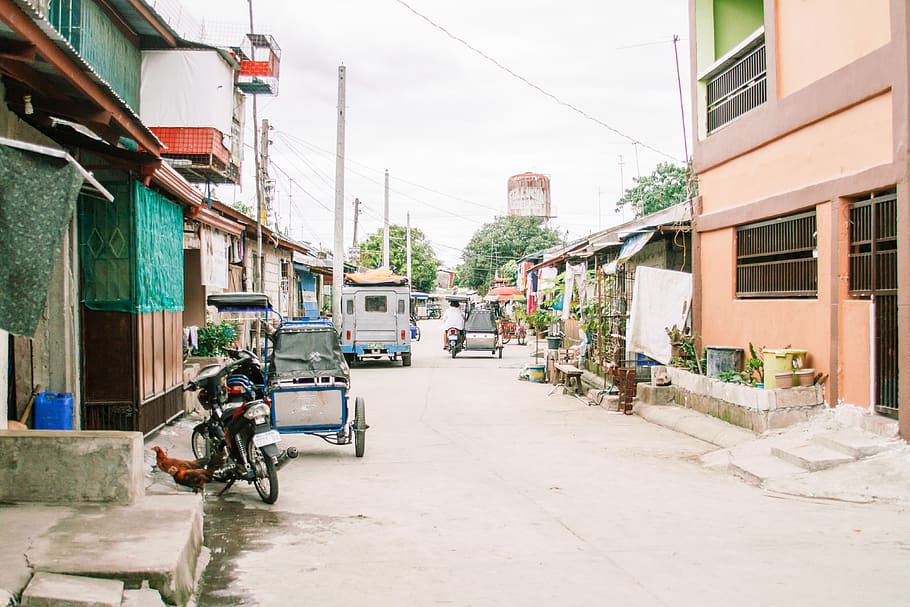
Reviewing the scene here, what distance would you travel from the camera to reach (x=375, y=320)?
83.7ft

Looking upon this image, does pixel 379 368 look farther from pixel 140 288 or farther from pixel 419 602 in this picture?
pixel 419 602

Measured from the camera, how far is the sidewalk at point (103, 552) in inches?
169

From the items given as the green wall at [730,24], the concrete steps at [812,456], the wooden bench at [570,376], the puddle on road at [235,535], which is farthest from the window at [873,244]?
the wooden bench at [570,376]

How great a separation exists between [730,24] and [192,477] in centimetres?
1223

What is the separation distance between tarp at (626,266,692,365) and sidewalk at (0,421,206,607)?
32.3 feet

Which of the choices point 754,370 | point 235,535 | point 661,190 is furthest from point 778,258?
point 661,190

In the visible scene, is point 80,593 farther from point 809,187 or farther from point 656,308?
point 656,308

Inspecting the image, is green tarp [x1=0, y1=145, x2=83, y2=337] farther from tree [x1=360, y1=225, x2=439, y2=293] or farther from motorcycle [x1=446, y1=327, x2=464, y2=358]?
tree [x1=360, y1=225, x2=439, y2=293]

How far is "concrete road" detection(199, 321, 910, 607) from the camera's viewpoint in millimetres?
5066

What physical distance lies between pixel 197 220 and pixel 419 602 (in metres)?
9.88

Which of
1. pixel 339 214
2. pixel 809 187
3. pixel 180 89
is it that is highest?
pixel 180 89

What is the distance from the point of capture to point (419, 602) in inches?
192

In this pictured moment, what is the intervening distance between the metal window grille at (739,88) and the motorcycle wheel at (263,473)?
30.5 feet

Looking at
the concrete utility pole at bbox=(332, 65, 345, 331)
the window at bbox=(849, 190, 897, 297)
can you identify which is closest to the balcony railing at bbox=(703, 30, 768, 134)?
the window at bbox=(849, 190, 897, 297)
